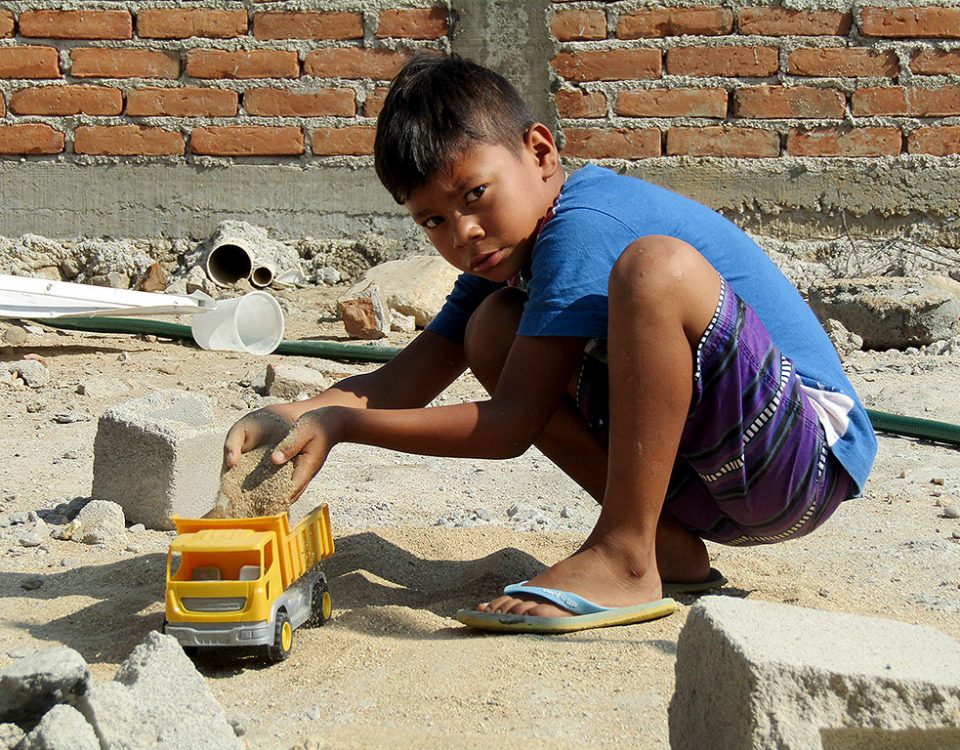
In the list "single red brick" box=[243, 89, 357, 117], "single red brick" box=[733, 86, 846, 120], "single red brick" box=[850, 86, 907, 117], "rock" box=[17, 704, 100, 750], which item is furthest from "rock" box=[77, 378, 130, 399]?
"single red brick" box=[850, 86, 907, 117]

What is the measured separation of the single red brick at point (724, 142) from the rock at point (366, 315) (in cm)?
158

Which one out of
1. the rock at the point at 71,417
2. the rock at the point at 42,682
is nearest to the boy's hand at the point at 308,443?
the rock at the point at 42,682

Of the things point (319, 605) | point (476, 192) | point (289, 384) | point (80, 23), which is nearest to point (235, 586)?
point (319, 605)

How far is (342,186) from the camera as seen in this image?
225 inches

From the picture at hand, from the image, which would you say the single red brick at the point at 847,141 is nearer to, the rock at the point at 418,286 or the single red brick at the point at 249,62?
the rock at the point at 418,286

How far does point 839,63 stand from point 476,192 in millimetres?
3661

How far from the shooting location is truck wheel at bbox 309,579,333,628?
221cm

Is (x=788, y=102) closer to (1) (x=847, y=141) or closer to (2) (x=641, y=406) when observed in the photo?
(1) (x=847, y=141)

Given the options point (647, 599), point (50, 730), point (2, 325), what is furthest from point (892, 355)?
point (50, 730)

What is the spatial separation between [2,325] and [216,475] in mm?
2496

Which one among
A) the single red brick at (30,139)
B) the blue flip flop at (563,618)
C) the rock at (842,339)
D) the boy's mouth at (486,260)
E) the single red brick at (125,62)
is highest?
the boy's mouth at (486,260)

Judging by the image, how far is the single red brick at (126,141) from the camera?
5.71 meters

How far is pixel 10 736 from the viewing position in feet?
5.13

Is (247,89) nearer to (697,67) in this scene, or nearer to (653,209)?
(697,67)
